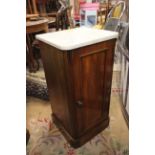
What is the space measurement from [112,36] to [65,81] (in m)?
0.38

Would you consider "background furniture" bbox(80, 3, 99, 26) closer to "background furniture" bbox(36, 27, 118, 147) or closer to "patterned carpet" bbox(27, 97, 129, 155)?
"background furniture" bbox(36, 27, 118, 147)

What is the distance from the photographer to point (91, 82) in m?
1.00

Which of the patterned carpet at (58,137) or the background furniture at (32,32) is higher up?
the background furniture at (32,32)

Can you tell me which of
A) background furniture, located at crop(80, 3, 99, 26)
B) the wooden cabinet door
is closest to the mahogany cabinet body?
the wooden cabinet door

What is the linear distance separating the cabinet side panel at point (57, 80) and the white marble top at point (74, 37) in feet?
0.13

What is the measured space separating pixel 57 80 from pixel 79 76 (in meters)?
0.16

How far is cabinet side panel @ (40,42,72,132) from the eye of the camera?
901 millimetres

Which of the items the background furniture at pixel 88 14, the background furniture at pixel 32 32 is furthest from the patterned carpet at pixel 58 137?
the background furniture at pixel 88 14

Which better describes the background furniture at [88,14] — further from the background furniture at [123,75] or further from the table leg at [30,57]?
the table leg at [30,57]

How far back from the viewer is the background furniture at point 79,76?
0.86m

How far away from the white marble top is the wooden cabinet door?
36mm

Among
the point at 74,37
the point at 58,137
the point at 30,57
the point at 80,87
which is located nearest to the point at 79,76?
the point at 80,87
